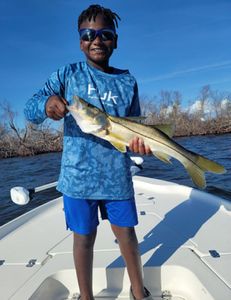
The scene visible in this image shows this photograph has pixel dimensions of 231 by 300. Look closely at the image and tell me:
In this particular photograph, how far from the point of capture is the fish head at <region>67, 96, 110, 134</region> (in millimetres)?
2113

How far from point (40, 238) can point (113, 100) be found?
2.21 metres

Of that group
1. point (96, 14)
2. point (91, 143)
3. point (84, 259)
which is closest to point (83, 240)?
point (84, 259)

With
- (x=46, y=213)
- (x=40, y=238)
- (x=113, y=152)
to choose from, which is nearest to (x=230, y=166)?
(x=46, y=213)

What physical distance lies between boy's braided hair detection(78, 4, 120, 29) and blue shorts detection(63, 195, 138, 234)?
1338 mm

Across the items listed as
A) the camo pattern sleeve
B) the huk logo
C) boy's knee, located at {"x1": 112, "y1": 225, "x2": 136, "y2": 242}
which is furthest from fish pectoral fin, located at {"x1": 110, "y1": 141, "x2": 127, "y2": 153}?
boy's knee, located at {"x1": 112, "y1": 225, "x2": 136, "y2": 242}

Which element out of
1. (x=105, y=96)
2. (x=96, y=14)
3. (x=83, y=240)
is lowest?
(x=83, y=240)

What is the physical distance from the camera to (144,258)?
3148 millimetres

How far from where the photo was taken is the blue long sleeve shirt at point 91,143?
2.38 meters

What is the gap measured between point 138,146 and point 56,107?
602 millimetres

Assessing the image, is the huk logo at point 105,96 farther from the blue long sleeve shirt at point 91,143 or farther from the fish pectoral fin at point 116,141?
the fish pectoral fin at point 116,141

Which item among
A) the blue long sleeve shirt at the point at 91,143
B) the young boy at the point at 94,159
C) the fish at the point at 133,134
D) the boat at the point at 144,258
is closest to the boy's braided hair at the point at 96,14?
the young boy at the point at 94,159

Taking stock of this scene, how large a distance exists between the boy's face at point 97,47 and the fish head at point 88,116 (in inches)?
20.9

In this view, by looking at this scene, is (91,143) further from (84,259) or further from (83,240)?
(84,259)

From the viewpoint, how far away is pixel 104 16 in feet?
8.18
